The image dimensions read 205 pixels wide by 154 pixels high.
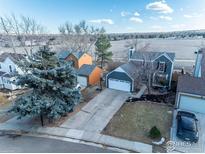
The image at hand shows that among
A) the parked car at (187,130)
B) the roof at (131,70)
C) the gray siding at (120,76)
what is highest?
the roof at (131,70)

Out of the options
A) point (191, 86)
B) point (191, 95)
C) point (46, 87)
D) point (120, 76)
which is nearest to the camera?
point (46, 87)

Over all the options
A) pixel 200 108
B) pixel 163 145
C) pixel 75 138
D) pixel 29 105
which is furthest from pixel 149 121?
pixel 29 105

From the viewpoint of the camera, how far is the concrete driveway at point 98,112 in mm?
13547

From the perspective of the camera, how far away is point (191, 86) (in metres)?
15.6

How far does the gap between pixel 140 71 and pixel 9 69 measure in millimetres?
22062

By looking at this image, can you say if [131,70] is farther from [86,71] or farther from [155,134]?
[155,134]

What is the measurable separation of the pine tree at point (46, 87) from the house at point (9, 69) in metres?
11.7

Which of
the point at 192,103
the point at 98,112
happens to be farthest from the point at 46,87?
the point at 192,103

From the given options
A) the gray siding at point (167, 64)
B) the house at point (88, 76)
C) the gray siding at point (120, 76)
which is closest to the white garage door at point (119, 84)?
the gray siding at point (120, 76)

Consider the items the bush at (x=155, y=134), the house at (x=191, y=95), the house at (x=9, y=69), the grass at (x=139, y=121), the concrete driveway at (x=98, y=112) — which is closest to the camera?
the bush at (x=155, y=134)

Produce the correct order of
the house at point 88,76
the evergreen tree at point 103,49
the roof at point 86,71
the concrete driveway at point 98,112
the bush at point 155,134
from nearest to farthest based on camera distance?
1. the bush at point 155,134
2. the concrete driveway at point 98,112
3. the house at point 88,76
4. the roof at point 86,71
5. the evergreen tree at point 103,49

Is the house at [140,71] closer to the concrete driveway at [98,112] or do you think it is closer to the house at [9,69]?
the concrete driveway at [98,112]

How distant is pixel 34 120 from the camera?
14711mm

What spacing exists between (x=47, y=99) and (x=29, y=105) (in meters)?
1.41
